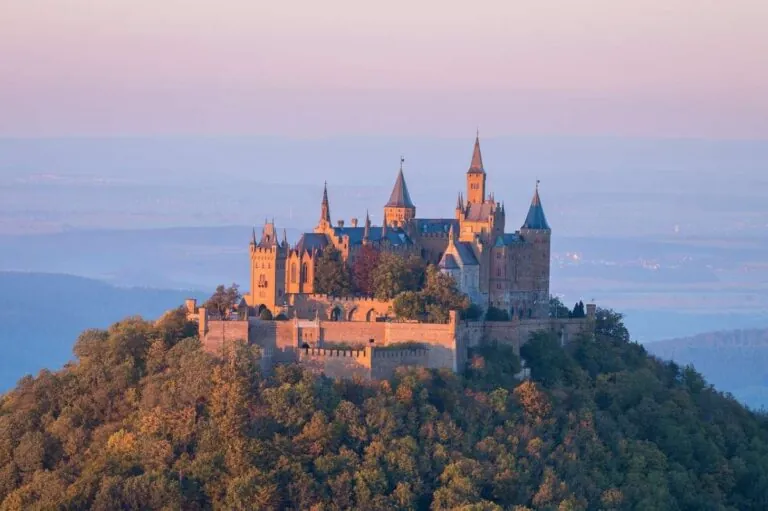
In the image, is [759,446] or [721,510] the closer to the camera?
[721,510]

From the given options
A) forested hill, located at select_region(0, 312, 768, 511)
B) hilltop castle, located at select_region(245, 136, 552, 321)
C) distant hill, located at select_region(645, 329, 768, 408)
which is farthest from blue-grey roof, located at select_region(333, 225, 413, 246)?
distant hill, located at select_region(645, 329, 768, 408)

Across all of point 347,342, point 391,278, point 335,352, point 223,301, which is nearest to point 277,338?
point 335,352

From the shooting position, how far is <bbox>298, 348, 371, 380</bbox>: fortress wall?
254 ft

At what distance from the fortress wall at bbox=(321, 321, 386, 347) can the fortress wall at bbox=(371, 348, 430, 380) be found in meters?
1.64

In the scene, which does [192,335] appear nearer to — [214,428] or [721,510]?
[214,428]

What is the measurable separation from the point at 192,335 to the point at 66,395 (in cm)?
554

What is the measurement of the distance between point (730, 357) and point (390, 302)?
105 metres

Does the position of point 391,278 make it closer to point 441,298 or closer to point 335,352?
point 441,298

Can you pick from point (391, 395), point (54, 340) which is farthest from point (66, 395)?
point (54, 340)

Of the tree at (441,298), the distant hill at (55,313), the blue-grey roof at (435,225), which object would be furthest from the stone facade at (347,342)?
the distant hill at (55,313)

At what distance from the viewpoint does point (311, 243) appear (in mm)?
84875

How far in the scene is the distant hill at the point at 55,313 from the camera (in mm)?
169500

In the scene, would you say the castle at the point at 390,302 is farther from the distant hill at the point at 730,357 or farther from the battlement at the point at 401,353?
the distant hill at the point at 730,357

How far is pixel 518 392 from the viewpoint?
3091 inches
